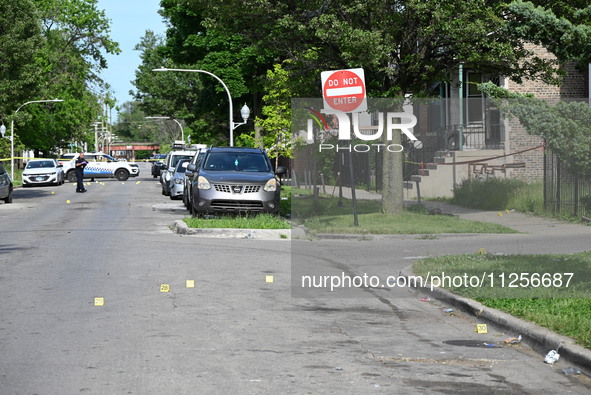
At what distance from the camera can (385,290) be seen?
11680 millimetres

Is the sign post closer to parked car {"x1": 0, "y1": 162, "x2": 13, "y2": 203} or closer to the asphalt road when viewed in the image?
the asphalt road

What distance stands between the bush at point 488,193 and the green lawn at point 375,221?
187cm

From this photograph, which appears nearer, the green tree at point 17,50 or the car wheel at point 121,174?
the green tree at point 17,50

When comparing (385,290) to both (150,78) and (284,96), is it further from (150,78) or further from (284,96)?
(150,78)

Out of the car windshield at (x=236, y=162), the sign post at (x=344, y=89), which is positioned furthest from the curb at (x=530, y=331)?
the car windshield at (x=236, y=162)

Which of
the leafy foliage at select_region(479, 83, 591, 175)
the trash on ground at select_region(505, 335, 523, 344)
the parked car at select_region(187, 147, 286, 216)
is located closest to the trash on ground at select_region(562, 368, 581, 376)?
the trash on ground at select_region(505, 335, 523, 344)

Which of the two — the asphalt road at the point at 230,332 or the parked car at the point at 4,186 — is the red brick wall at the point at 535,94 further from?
the parked car at the point at 4,186

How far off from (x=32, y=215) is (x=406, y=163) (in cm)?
1177

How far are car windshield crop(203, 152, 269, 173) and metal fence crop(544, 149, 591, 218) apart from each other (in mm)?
7118

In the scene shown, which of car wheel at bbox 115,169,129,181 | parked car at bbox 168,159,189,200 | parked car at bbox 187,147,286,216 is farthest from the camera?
car wheel at bbox 115,169,129,181

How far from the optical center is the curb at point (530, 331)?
716cm

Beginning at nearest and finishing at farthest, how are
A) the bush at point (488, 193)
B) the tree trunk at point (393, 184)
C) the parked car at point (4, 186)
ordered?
the tree trunk at point (393, 184) < the bush at point (488, 193) < the parked car at point (4, 186)

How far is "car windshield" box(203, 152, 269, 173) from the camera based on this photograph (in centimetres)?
2339

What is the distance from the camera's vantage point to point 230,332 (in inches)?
337
